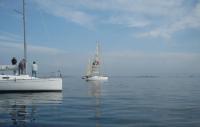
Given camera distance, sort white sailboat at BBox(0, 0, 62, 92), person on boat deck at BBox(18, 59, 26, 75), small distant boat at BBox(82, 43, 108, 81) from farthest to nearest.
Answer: small distant boat at BBox(82, 43, 108, 81)
person on boat deck at BBox(18, 59, 26, 75)
white sailboat at BBox(0, 0, 62, 92)

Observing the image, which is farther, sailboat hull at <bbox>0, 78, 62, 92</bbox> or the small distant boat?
the small distant boat

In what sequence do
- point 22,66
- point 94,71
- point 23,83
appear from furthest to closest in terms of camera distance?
point 94,71 < point 22,66 < point 23,83

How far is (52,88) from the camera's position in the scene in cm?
4062

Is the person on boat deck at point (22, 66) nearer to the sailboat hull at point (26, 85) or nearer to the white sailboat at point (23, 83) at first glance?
the white sailboat at point (23, 83)

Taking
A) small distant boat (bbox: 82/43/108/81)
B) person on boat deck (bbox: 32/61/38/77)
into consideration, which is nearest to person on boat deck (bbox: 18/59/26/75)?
person on boat deck (bbox: 32/61/38/77)

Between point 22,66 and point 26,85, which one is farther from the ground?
point 22,66

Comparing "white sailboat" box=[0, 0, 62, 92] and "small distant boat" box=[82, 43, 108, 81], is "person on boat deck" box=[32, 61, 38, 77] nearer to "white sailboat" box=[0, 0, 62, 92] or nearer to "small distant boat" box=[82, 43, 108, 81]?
"white sailboat" box=[0, 0, 62, 92]

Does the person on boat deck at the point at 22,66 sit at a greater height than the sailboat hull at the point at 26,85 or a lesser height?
greater

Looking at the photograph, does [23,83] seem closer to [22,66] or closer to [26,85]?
[26,85]

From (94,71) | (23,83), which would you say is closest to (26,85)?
(23,83)

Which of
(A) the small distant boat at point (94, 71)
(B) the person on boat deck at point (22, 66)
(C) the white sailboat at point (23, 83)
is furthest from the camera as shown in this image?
(A) the small distant boat at point (94, 71)

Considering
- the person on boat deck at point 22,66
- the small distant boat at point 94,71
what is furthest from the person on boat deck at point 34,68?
the small distant boat at point 94,71

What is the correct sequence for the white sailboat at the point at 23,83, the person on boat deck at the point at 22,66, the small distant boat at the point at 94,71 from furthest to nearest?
the small distant boat at the point at 94,71, the person on boat deck at the point at 22,66, the white sailboat at the point at 23,83

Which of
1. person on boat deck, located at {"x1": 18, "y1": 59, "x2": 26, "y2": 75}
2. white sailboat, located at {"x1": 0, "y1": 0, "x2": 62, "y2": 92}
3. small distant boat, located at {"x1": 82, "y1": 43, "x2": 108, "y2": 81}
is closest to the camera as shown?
white sailboat, located at {"x1": 0, "y1": 0, "x2": 62, "y2": 92}
